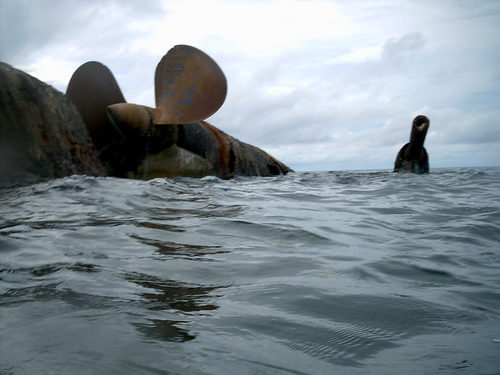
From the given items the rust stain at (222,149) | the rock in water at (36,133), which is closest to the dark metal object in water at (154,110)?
the rust stain at (222,149)

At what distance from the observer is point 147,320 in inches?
59.7

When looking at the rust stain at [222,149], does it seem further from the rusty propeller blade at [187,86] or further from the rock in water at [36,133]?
the rock in water at [36,133]

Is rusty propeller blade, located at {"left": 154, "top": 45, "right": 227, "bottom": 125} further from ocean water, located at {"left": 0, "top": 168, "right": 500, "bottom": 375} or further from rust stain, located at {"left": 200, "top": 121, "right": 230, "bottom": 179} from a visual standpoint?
ocean water, located at {"left": 0, "top": 168, "right": 500, "bottom": 375}

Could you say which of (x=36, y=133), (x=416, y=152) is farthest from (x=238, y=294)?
(x=416, y=152)

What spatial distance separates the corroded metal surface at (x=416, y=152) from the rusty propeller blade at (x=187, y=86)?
5684 millimetres

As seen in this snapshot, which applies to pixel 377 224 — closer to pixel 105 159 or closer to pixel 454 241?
pixel 454 241

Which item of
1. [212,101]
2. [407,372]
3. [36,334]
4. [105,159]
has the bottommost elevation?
[407,372]

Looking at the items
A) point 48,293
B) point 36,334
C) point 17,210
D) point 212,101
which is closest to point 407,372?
point 36,334

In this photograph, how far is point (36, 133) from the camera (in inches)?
228

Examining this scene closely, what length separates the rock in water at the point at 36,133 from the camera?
5.46m

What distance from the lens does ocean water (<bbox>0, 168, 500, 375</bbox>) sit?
4.25ft

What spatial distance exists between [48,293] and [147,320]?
46 cm

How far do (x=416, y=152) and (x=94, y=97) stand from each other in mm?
8115

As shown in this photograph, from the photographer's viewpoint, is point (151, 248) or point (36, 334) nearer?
point (36, 334)
